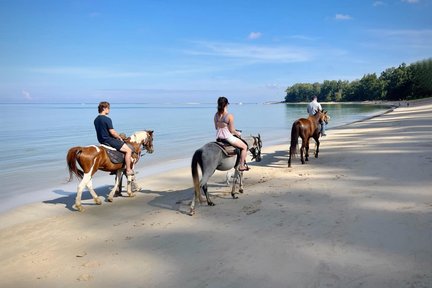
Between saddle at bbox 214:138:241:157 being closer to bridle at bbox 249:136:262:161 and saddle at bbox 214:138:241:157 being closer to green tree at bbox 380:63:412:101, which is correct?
bridle at bbox 249:136:262:161

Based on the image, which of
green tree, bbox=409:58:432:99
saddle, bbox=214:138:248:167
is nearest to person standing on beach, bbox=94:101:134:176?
saddle, bbox=214:138:248:167

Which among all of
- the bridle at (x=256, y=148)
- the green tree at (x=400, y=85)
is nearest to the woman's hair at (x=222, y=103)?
the bridle at (x=256, y=148)

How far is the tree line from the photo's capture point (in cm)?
9212

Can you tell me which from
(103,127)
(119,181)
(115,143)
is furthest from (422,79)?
(103,127)

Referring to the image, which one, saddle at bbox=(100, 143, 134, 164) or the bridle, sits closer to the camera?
saddle at bbox=(100, 143, 134, 164)

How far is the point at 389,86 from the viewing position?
4451 inches

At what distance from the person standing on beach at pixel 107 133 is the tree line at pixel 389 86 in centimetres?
9566

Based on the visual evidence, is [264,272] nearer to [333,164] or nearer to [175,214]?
[175,214]

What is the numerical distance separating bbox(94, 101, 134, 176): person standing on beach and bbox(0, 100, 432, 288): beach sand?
141cm

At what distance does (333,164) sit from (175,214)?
6790 millimetres

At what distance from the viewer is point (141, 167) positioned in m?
15.2

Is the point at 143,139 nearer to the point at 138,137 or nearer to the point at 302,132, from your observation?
the point at 138,137

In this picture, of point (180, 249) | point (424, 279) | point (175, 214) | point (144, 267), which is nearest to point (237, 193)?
point (175, 214)

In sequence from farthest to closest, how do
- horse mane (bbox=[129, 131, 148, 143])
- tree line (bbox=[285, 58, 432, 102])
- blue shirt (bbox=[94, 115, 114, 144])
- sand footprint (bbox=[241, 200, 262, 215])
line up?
tree line (bbox=[285, 58, 432, 102]), horse mane (bbox=[129, 131, 148, 143]), blue shirt (bbox=[94, 115, 114, 144]), sand footprint (bbox=[241, 200, 262, 215])
